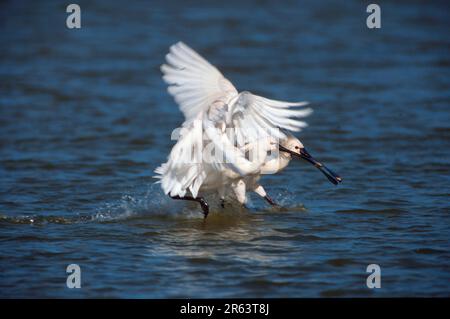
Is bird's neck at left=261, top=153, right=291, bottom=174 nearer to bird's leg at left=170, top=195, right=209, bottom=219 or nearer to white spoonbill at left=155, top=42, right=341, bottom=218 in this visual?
white spoonbill at left=155, top=42, right=341, bottom=218

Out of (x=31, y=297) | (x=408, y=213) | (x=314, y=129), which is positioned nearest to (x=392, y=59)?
(x=314, y=129)

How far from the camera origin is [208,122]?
8.67 meters

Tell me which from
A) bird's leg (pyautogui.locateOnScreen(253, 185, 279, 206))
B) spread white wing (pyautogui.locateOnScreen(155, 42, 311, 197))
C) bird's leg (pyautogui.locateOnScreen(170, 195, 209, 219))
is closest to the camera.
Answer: spread white wing (pyautogui.locateOnScreen(155, 42, 311, 197))

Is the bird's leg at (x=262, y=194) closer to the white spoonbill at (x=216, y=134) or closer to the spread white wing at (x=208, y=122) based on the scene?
the white spoonbill at (x=216, y=134)

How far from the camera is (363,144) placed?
520 inches

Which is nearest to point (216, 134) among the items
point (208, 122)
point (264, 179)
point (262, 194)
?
point (208, 122)

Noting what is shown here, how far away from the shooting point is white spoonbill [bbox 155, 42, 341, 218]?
830cm

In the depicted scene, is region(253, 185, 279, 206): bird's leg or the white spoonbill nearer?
the white spoonbill

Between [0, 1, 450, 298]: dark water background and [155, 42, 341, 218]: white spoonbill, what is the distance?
503mm

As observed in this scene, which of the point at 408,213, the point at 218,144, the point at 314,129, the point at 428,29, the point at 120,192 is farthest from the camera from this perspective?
the point at 428,29

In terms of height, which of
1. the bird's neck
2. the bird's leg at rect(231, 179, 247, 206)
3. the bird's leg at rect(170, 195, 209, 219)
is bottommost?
the bird's leg at rect(170, 195, 209, 219)

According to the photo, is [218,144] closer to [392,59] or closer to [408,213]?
[408,213]

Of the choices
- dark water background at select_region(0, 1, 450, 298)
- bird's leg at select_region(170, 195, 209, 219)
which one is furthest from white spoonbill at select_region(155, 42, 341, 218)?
dark water background at select_region(0, 1, 450, 298)

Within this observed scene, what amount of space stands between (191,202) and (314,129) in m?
4.56
